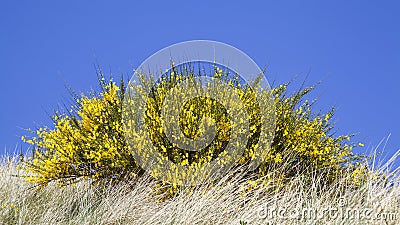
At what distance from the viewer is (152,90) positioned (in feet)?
20.2

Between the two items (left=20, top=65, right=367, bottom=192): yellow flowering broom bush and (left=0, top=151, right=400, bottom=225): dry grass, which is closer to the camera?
(left=0, top=151, right=400, bottom=225): dry grass

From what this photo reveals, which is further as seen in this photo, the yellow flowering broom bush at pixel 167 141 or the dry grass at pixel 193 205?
the yellow flowering broom bush at pixel 167 141

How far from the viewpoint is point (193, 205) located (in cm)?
516

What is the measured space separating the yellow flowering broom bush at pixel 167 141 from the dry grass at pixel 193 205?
211 mm

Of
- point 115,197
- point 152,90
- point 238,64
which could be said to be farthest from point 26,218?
point 238,64

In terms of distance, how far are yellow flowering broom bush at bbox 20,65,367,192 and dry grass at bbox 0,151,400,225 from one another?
21cm

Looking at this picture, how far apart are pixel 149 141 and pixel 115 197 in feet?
2.31

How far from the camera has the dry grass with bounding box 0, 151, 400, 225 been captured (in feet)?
15.9

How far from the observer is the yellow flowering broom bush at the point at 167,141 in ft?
19.2

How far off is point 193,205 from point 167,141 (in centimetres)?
95

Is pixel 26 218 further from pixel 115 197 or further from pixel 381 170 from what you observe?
pixel 381 170

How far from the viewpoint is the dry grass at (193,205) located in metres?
4.85

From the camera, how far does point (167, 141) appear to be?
5.85 metres

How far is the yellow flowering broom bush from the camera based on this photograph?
5859 mm
